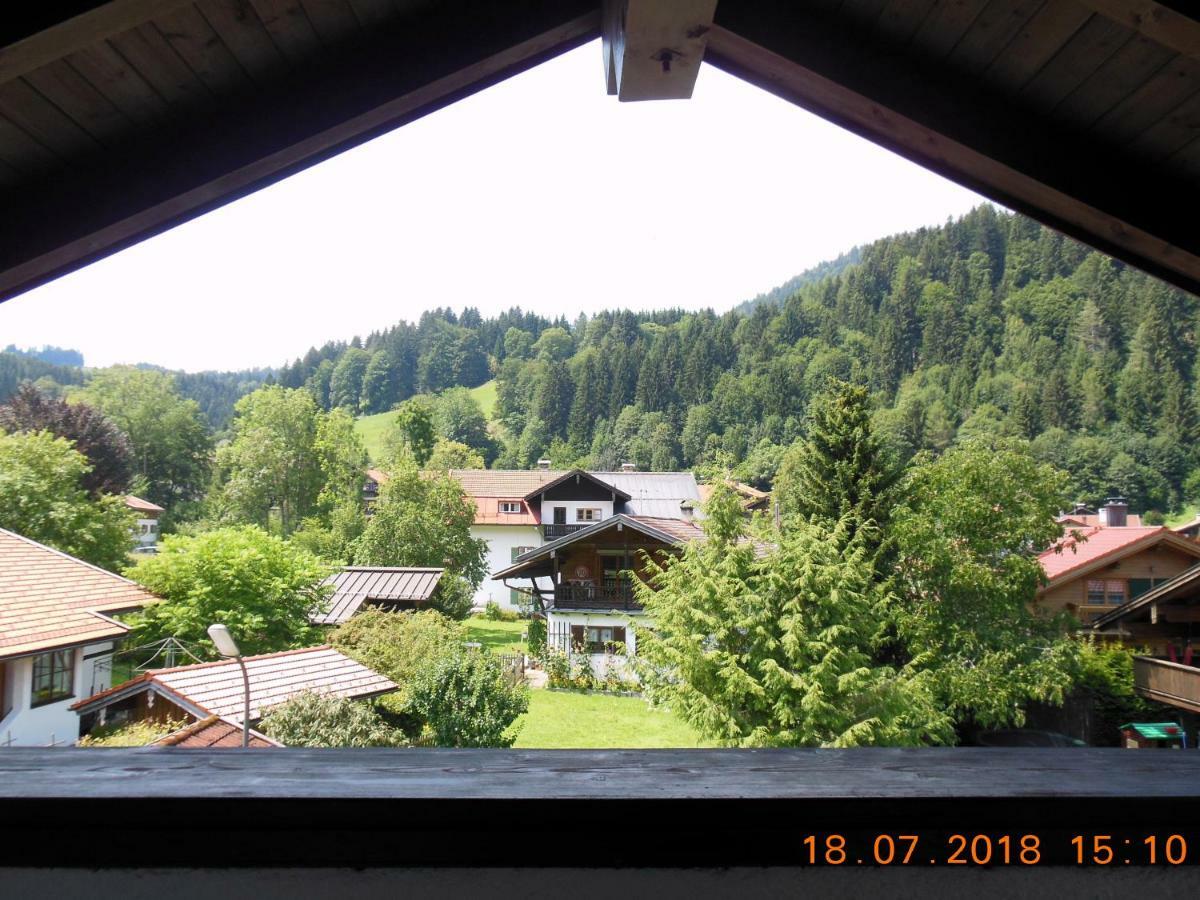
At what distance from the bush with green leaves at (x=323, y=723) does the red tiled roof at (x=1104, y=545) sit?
21.9 ft

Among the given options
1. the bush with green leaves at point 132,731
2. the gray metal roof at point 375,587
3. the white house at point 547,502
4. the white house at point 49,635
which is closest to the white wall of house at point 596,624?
the gray metal roof at point 375,587

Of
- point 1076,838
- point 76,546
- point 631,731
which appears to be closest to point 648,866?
point 1076,838

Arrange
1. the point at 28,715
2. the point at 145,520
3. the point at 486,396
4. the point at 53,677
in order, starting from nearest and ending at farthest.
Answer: the point at 28,715 < the point at 53,677 < the point at 145,520 < the point at 486,396

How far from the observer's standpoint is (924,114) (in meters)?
0.70

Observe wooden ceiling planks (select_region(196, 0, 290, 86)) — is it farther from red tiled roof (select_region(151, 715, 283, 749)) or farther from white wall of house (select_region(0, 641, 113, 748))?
white wall of house (select_region(0, 641, 113, 748))

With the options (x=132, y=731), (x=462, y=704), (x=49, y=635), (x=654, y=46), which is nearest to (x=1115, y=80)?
(x=654, y=46)

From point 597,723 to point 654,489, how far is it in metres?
5.87

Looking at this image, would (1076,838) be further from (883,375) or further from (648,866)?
(883,375)

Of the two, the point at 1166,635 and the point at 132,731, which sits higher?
the point at 1166,635

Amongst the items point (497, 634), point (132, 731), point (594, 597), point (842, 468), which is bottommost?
point (497, 634)

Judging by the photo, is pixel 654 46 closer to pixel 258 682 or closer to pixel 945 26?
pixel 945 26

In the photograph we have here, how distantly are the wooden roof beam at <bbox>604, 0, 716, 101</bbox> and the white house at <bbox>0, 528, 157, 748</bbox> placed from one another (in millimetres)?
5248

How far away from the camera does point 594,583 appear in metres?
9.70

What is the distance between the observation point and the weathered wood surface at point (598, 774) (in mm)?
466
